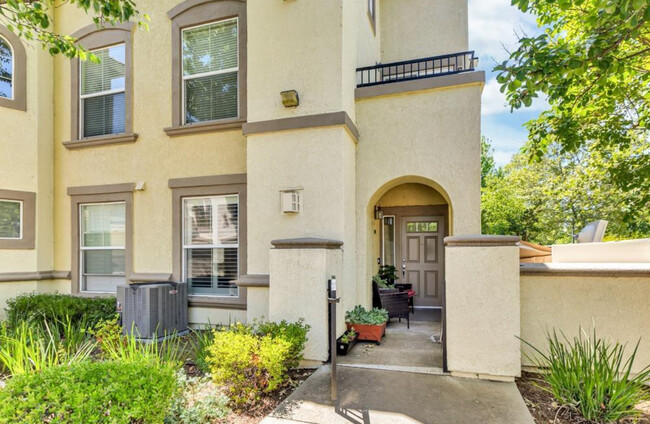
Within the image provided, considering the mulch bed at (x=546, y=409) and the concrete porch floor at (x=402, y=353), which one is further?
the concrete porch floor at (x=402, y=353)

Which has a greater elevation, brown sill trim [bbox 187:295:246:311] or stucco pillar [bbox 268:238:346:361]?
stucco pillar [bbox 268:238:346:361]

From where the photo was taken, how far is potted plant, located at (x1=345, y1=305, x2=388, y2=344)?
19.3ft

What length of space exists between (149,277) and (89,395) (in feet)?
16.9

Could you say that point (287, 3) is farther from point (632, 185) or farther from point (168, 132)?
point (632, 185)

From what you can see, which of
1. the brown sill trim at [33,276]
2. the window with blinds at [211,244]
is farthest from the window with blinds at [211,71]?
the brown sill trim at [33,276]

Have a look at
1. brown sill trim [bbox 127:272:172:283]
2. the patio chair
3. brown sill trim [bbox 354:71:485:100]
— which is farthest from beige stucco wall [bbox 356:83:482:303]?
brown sill trim [bbox 127:272:172:283]

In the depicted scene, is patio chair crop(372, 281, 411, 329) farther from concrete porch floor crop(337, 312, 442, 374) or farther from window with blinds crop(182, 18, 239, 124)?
window with blinds crop(182, 18, 239, 124)

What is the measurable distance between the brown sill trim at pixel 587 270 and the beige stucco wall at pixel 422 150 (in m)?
1.61

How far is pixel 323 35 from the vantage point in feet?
19.6

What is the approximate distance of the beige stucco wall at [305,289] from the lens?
5070mm

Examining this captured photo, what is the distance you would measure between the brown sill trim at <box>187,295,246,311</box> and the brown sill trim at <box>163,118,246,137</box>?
337 cm

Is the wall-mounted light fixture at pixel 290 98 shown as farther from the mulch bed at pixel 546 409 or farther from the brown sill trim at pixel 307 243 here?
the mulch bed at pixel 546 409

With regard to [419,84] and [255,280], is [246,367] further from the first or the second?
[419,84]

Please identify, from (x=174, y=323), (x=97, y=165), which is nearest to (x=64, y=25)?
(x=97, y=165)
